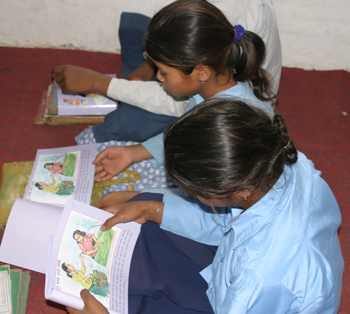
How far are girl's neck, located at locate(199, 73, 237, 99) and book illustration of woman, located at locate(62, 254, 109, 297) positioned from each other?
625 mm

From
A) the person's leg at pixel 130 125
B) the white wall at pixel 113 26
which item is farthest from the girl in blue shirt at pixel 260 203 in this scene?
the white wall at pixel 113 26

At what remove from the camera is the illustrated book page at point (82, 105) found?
144 cm

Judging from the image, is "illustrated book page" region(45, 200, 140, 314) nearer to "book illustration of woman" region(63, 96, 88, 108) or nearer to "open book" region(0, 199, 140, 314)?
"open book" region(0, 199, 140, 314)

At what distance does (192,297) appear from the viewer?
0.90 m

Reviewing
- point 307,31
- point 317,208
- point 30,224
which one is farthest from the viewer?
point 307,31

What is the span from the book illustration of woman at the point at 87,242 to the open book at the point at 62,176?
214mm

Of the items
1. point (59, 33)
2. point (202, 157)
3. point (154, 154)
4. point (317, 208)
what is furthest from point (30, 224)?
point (59, 33)

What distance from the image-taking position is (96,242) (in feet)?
3.21

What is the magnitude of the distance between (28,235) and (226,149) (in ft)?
2.29

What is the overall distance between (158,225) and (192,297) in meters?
0.24

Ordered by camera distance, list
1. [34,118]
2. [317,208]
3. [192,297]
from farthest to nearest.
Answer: [34,118]
[192,297]
[317,208]

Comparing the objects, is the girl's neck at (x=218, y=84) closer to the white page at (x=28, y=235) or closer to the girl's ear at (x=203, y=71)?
the girl's ear at (x=203, y=71)

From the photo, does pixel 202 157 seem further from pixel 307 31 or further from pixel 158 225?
pixel 307 31

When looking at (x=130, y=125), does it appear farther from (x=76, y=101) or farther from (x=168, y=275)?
(x=168, y=275)
